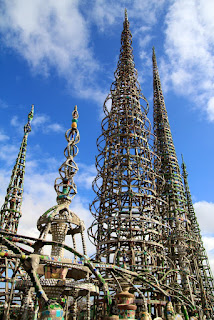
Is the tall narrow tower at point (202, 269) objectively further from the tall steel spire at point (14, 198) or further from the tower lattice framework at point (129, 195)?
the tall steel spire at point (14, 198)

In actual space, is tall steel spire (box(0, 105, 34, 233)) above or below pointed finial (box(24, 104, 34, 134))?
below

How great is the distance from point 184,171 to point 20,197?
3843 centimetres

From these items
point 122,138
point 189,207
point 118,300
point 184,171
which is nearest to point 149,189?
point 122,138

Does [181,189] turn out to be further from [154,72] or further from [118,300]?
[118,300]

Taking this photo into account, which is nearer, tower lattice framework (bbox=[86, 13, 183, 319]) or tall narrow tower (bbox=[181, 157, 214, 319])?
tower lattice framework (bbox=[86, 13, 183, 319])

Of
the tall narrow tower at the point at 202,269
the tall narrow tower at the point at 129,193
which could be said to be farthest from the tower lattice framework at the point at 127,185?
the tall narrow tower at the point at 202,269

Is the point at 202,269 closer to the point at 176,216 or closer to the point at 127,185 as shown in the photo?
the point at 176,216

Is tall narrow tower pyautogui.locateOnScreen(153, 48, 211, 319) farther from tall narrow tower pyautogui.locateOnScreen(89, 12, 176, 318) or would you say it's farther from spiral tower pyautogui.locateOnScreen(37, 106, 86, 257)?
spiral tower pyautogui.locateOnScreen(37, 106, 86, 257)

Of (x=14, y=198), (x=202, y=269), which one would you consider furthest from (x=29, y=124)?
(x=202, y=269)

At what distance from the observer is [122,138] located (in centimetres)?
3750

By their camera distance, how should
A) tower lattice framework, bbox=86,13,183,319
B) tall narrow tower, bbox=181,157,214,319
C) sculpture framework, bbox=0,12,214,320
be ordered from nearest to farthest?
sculpture framework, bbox=0,12,214,320, tower lattice framework, bbox=86,13,183,319, tall narrow tower, bbox=181,157,214,319

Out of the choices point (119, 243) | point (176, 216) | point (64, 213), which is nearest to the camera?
point (64, 213)

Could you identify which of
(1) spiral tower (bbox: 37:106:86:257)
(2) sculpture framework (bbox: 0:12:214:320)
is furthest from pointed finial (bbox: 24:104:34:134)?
(1) spiral tower (bbox: 37:106:86:257)

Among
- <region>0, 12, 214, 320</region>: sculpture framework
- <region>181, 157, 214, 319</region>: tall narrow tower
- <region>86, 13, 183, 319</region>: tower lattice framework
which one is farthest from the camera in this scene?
<region>181, 157, 214, 319</region>: tall narrow tower
